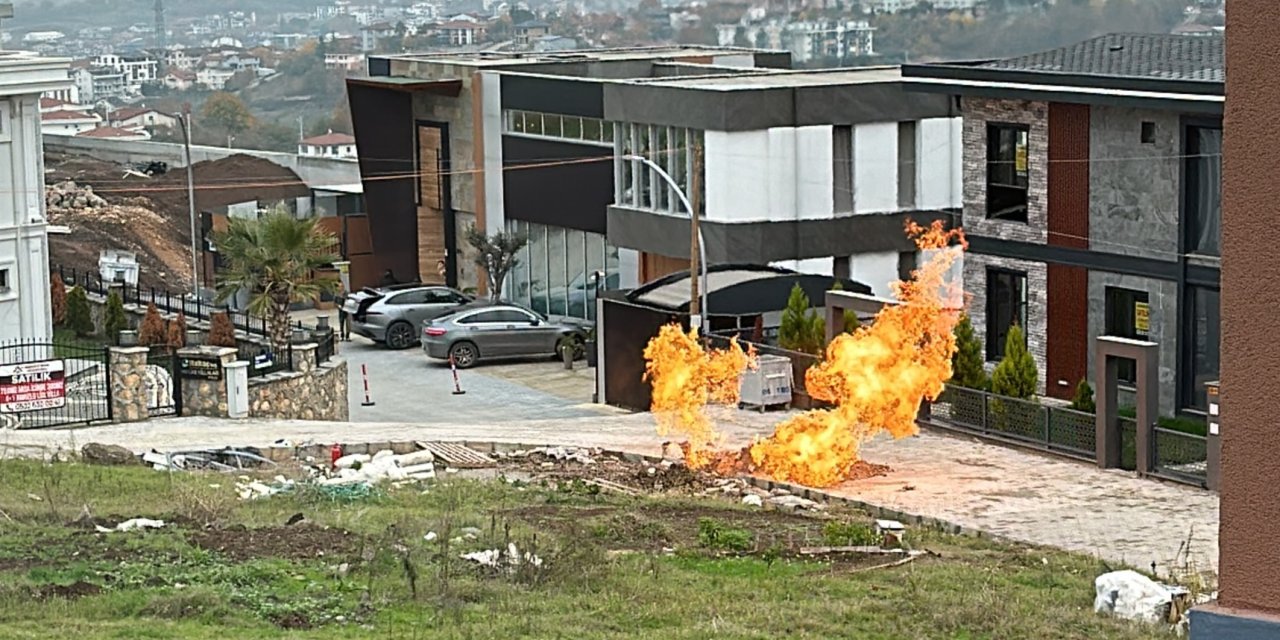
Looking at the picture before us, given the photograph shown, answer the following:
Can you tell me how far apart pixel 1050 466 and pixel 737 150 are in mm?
16148

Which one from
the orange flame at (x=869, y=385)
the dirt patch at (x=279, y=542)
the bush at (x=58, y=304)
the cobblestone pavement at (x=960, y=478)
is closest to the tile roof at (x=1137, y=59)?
the orange flame at (x=869, y=385)

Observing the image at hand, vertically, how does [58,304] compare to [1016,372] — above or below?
below

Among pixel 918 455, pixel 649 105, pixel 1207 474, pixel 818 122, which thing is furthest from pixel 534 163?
pixel 1207 474

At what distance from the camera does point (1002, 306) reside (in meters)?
33.3

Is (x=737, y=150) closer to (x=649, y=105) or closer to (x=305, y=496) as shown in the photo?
(x=649, y=105)

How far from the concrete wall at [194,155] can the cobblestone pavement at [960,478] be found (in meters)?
36.5

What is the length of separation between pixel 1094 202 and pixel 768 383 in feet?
19.2

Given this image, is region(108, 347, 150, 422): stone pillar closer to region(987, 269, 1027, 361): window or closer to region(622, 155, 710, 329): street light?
region(622, 155, 710, 329): street light

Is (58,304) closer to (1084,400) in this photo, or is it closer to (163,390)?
(163,390)

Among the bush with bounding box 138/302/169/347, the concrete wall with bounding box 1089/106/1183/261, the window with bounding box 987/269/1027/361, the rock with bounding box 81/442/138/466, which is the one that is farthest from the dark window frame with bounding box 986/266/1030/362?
the bush with bounding box 138/302/169/347

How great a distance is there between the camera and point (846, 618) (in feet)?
48.6

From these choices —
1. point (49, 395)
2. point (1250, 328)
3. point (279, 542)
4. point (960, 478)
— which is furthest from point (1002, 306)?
point (1250, 328)

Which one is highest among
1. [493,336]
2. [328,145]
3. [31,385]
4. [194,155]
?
[194,155]

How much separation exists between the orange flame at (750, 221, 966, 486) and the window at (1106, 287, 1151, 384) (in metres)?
2.93
